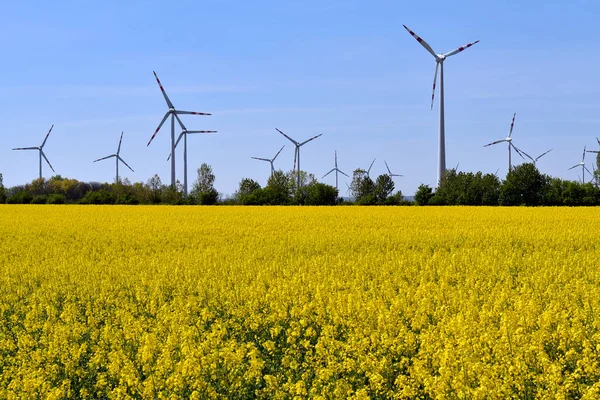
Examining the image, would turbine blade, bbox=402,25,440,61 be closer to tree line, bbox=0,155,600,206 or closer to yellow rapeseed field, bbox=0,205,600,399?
tree line, bbox=0,155,600,206

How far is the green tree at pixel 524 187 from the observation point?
77.6 metres

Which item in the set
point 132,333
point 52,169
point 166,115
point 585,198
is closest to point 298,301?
Result: point 132,333

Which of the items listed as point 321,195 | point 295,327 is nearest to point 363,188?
point 321,195

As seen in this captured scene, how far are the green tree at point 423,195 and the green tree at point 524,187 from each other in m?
8.34

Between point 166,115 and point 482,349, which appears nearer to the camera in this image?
point 482,349

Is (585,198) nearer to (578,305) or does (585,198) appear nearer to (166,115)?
(166,115)

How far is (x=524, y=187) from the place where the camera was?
3093 inches

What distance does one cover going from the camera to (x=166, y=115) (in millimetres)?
87688

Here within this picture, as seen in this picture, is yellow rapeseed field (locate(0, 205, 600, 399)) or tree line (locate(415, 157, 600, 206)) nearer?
yellow rapeseed field (locate(0, 205, 600, 399))

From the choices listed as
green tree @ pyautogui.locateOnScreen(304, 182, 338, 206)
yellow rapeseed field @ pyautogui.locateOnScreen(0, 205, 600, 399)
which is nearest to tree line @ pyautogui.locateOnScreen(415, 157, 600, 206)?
green tree @ pyautogui.locateOnScreen(304, 182, 338, 206)

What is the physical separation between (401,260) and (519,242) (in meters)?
10.8

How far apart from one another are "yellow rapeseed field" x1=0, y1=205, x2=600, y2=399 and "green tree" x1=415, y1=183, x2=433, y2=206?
53727 millimetres

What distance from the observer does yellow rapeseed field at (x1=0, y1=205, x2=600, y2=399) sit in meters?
8.09

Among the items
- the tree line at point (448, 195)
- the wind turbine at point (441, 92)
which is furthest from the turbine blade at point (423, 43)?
the tree line at point (448, 195)
